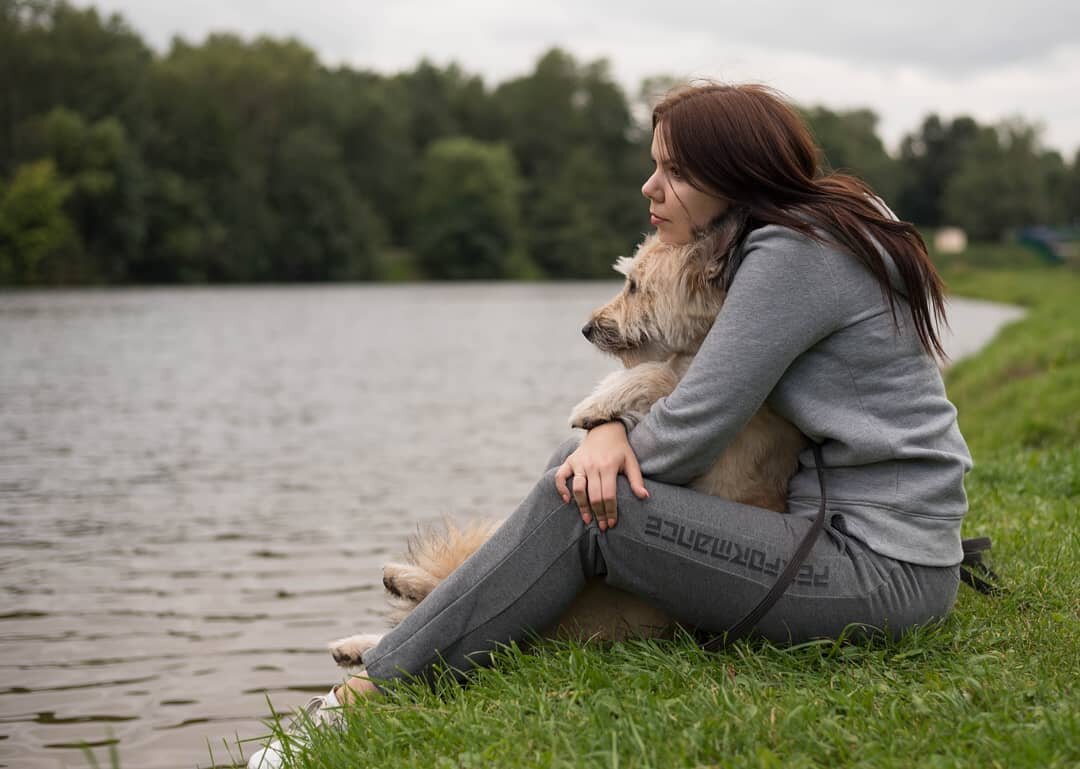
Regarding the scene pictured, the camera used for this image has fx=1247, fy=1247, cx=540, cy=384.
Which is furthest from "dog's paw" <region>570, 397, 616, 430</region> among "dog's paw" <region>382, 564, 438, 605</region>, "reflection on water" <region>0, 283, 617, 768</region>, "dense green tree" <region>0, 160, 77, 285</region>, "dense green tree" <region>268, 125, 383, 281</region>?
"dense green tree" <region>268, 125, 383, 281</region>

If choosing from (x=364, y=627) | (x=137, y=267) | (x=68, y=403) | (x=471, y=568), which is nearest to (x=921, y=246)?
(x=471, y=568)

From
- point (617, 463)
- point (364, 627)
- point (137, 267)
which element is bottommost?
point (137, 267)

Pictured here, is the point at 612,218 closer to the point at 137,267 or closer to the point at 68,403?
the point at 137,267

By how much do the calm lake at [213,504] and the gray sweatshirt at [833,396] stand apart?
7.13ft

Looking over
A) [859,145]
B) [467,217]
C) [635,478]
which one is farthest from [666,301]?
[859,145]

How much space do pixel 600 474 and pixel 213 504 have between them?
24.0 feet

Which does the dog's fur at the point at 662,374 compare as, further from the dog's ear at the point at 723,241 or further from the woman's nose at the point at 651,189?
the woman's nose at the point at 651,189

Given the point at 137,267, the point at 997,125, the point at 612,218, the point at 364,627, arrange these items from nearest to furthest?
the point at 364,627
the point at 137,267
the point at 612,218
the point at 997,125

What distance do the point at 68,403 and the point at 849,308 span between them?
15111mm

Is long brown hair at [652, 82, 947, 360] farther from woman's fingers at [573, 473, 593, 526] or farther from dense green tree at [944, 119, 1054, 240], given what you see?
dense green tree at [944, 119, 1054, 240]

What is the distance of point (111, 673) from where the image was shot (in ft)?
19.5

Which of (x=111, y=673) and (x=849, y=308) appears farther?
(x=111, y=673)

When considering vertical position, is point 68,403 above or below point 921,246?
below

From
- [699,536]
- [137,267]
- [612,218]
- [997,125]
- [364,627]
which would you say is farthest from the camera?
[997,125]
